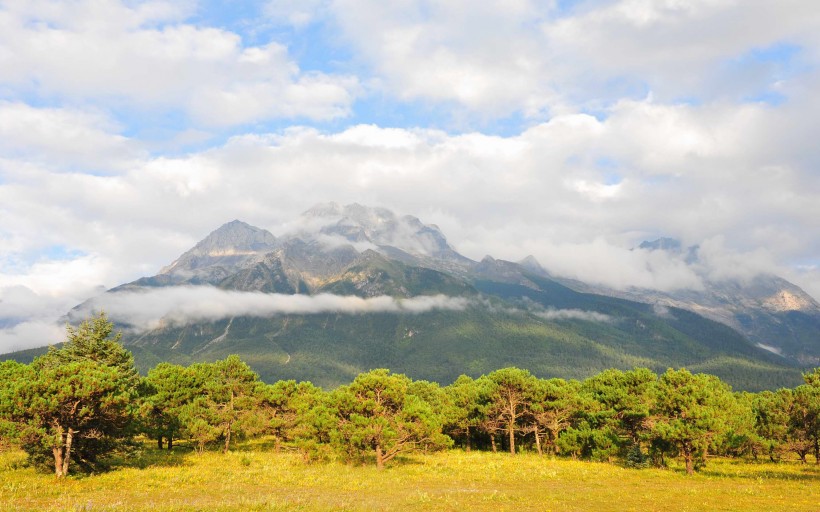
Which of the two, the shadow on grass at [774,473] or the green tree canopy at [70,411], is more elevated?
the green tree canopy at [70,411]

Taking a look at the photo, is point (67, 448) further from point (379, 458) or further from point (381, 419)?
point (379, 458)

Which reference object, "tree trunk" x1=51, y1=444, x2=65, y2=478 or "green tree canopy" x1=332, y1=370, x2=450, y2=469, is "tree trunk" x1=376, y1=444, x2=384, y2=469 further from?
"tree trunk" x1=51, y1=444, x2=65, y2=478

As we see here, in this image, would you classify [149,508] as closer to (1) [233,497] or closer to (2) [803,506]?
(1) [233,497]

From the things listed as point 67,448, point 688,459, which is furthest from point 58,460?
point 688,459

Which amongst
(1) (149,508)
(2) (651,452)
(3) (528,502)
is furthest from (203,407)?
(2) (651,452)

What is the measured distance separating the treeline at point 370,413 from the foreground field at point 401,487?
3.20 m

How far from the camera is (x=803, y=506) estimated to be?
34.1m

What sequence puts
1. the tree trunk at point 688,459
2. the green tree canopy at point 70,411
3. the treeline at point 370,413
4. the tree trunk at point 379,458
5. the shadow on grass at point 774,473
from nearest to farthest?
1. the green tree canopy at point 70,411
2. the treeline at point 370,413
3. the shadow on grass at point 774,473
4. the tree trunk at point 688,459
5. the tree trunk at point 379,458

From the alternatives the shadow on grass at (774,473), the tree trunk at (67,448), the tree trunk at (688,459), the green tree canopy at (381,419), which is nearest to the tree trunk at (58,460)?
the tree trunk at (67,448)

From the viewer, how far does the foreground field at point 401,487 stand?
108ft

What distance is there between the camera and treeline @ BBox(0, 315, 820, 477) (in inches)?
1535

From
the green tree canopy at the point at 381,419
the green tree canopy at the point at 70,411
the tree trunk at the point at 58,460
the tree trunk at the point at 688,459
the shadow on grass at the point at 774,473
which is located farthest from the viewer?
the green tree canopy at the point at 381,419

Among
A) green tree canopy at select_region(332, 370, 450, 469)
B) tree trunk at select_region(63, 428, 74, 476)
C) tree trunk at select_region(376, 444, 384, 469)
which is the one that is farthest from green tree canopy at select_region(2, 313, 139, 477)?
tree trunk at select_region(376, 444, 384, 469)

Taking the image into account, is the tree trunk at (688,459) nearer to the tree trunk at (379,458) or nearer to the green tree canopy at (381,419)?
the green tree canopy at (381,419)
